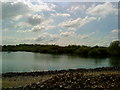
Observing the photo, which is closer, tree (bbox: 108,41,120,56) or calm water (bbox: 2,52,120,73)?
calm water (bbox: 2,52,120,73)

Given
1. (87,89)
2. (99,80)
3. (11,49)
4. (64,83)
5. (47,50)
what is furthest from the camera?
(11,49)

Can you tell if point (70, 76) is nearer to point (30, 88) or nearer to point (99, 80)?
point (99, 80)

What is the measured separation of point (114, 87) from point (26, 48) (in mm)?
84494

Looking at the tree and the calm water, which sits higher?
the tree

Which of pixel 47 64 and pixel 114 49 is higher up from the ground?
pixel 114 49

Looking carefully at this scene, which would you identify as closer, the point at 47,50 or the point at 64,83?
the point at 64,83

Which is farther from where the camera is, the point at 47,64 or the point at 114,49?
the point at 114,49

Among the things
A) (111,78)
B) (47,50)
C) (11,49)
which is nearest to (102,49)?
(47,50)

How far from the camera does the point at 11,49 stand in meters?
90.1

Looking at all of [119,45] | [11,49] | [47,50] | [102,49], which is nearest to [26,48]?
[11,49]

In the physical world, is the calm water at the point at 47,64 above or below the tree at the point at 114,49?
below

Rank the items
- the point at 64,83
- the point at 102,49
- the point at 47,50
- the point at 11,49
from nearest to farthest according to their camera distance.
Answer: the point at 64,83 < the point at 102,49 < the point at 47,50 < the point at 11,49

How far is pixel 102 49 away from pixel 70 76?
4754cm

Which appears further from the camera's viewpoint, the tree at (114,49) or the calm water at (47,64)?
the tree at (114,49)
